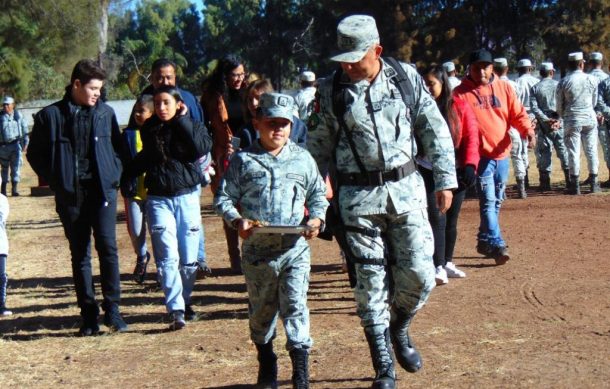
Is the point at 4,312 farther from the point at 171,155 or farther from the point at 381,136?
the point at 381,136

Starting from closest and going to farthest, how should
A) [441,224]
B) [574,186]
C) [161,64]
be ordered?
[161,64] < [441,224] < [574,186]

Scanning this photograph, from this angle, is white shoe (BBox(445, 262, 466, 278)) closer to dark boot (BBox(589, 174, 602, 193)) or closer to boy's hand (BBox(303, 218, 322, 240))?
boy's hand (BBox(303, 218, 322, 240))

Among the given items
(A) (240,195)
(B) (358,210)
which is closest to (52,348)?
(A) (240,195)

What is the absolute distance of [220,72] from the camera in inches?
390

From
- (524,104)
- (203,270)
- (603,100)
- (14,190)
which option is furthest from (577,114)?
(14,190)

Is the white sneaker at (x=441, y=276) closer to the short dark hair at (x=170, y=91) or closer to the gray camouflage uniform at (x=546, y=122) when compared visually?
the short dark hair at (x=170, y=91)

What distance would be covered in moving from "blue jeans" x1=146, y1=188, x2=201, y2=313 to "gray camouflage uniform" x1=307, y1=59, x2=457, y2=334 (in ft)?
6.94

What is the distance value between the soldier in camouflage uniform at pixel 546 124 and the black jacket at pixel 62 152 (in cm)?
984

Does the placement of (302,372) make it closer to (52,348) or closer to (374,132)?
(374,132)

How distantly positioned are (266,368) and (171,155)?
2452 millimetres

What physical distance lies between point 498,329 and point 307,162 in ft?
7.04

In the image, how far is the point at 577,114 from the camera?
1582 centimetres

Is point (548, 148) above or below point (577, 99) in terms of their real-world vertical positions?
below

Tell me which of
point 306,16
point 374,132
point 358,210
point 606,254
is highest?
point 306,16
